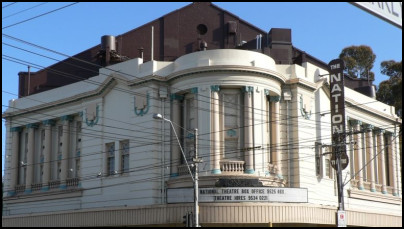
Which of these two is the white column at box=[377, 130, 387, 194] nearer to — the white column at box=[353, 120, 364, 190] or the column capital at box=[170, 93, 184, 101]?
the white column at box=[353, 120, 364, 190]

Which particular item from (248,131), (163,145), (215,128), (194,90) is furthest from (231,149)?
(163,145)

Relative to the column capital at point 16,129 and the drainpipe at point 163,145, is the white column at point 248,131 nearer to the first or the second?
the drainpipe at point 163,145

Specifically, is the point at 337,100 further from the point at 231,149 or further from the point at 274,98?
the point at 231,149

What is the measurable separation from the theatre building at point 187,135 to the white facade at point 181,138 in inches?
2.9

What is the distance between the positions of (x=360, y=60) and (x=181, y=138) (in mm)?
39709

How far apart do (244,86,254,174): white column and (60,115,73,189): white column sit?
13.2 metres

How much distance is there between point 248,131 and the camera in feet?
109

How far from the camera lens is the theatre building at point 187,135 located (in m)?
32.3

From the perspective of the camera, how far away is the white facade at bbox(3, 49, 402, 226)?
33.2 metres

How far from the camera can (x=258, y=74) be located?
3378cm

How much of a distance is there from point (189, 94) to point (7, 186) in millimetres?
17187

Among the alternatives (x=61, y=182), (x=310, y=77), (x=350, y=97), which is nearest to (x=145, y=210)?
(x=61, y=182)

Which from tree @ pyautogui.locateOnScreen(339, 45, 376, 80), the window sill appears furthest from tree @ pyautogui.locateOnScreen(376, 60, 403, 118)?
the window sill

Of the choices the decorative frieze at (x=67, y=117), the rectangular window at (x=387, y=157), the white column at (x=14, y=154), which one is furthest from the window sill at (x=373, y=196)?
the white column at (x=14, y=154)
